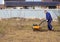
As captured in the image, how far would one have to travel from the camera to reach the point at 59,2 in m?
74.2

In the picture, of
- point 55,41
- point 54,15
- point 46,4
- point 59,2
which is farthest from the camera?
point 59,2

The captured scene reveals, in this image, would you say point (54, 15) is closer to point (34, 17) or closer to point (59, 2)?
point (34, 17)

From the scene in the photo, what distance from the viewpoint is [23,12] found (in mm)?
40688

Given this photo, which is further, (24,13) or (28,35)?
(24,13)

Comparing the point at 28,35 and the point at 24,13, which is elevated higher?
the point at 28,35

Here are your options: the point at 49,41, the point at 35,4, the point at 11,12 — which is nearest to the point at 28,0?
the point at 35,4

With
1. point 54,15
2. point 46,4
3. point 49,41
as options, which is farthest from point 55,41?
point 46,4

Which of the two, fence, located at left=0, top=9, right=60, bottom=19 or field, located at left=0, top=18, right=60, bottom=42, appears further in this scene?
fence, located at left=0, top=9, right=60, bottom=19

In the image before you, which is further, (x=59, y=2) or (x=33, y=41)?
(x=59, y=2)

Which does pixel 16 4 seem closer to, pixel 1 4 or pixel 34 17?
pixel 1 4

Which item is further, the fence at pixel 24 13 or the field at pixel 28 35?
the fence at pixel 24 13

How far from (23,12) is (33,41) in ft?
92.7

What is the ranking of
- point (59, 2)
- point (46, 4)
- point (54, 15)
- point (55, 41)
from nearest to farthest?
1. point (55, 41)
2. point (54, 15)
3. point (46, 4)
4. point (59, 2)

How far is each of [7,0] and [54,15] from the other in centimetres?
4001
